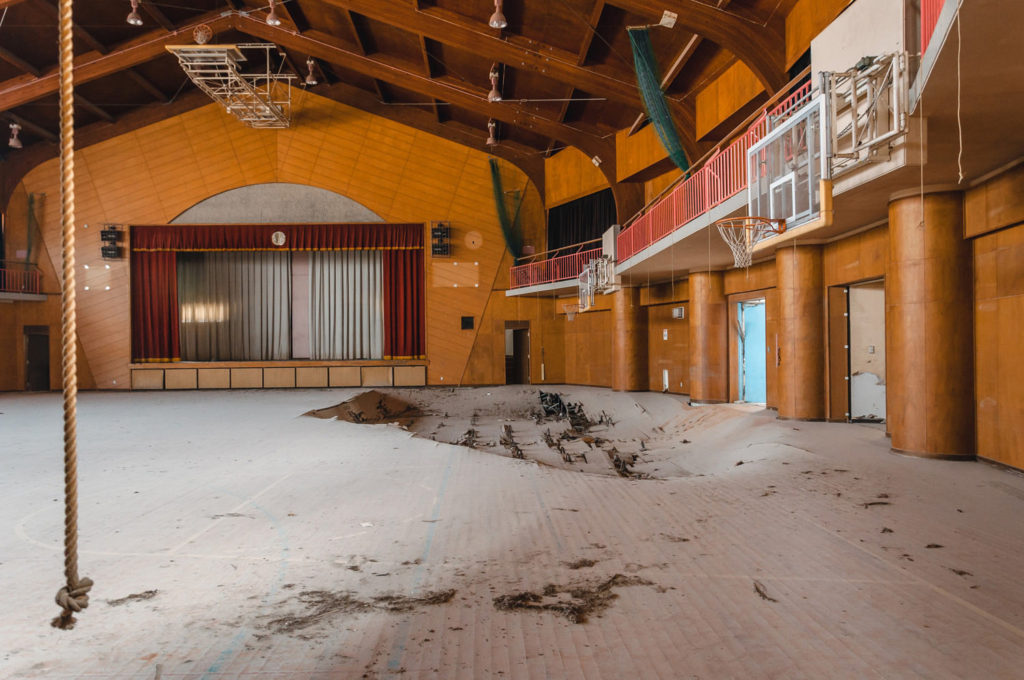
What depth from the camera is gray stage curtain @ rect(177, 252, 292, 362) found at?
25250mm

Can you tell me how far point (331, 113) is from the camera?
24.3 m

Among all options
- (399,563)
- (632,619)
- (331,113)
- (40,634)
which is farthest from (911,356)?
(331,113)

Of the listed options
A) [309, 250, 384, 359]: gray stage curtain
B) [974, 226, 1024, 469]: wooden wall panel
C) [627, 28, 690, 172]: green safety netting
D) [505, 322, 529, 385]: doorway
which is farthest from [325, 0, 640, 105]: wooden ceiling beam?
[309, 250, 384, 359]: gray stage curtain

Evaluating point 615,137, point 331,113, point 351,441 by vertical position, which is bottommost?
point 351,441

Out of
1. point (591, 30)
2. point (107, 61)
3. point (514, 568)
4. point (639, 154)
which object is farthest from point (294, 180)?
point (514, 568)

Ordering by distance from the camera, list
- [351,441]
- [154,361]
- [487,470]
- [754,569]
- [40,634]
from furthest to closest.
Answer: [154,361], [351,441], [487,470], [754,569], [40,634]

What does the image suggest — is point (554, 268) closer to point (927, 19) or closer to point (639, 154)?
point (639, 154)

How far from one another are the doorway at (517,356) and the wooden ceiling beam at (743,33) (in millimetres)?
14630

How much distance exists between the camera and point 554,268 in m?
22.7

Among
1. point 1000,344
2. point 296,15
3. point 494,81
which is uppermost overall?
point 296,15

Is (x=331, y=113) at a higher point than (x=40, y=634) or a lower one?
higher

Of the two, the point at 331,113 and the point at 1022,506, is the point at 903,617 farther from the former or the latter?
the point at 331,113

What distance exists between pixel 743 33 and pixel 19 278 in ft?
85.4

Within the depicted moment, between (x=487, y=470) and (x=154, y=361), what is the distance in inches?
846
